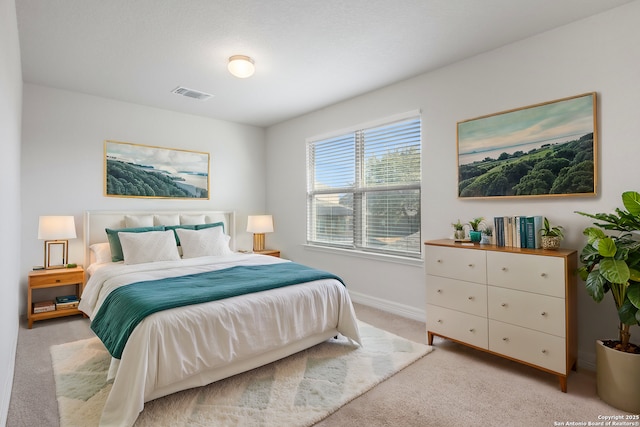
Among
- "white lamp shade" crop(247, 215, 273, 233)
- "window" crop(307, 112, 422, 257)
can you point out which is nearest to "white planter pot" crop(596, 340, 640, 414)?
"window" crop(307, 112, 422, 257)

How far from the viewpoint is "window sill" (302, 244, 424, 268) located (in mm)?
3490

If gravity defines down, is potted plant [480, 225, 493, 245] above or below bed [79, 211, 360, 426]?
above

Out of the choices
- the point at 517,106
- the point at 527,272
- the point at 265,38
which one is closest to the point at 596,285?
the point at 527,272

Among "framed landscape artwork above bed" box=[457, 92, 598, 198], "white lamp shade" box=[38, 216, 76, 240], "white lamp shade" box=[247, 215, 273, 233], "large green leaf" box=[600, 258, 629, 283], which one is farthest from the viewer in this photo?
"white lamp shade" box=[247, 215, 273, 233]

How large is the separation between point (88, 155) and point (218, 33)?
2.53m

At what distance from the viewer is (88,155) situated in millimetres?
3959

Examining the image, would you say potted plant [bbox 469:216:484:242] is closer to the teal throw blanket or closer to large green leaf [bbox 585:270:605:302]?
large green leaf [bbox 585:270:605:302]

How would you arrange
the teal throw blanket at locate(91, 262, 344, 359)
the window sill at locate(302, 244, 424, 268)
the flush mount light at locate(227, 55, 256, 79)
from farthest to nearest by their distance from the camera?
1. the window sill at locate(302, 244, 424, 268)
2. the flush mount light at locate(227, 55, 256, 79)
3. the teal throw blanket at locate(91, 262, 344, 359)

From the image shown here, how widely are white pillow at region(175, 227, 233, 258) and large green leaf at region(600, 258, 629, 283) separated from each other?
3596 mm

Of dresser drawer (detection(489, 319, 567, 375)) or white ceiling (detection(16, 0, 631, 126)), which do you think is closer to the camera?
dresser drawer (detection(489, 319, 567, 375))

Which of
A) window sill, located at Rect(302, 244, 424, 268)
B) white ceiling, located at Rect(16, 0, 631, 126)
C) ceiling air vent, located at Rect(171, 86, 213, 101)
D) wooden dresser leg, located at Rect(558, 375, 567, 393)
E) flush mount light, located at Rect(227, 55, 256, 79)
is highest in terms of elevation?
ceiling air vent, located at Rect(171, 86, 213, 101)

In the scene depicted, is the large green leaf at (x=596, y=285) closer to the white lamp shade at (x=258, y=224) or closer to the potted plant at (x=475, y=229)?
the potted plant at (x=475, y=229)

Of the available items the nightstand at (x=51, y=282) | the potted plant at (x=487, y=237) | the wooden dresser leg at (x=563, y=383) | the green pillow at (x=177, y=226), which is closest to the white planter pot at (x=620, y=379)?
the wooden dresser leg at (x=563, y=383)

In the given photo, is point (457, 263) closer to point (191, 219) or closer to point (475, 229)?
point (475, 229)
